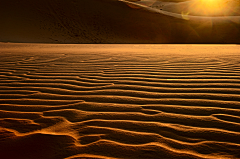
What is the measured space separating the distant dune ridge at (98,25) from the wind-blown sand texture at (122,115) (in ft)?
60.7

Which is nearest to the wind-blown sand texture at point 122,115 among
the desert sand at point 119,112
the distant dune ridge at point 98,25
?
the desert sand at point 119,112

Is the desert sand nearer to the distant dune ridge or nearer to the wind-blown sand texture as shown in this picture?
the wind-blown sand texture

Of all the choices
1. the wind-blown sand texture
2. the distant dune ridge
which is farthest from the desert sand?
the distant dune ridge

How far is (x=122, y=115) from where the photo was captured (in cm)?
218

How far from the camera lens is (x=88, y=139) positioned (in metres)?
1.79

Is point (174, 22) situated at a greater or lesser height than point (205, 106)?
greater

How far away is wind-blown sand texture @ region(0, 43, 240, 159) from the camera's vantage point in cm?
166

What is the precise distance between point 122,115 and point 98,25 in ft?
77.3

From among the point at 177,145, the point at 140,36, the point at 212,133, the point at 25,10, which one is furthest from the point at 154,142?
the point at 25,10

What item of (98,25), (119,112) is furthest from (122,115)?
(98,25)

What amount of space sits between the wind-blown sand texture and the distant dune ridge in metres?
18.5

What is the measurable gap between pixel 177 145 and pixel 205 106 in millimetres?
828

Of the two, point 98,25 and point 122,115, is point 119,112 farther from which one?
point 98,25

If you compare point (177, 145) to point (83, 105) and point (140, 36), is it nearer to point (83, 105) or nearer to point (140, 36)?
point (83, 105)
